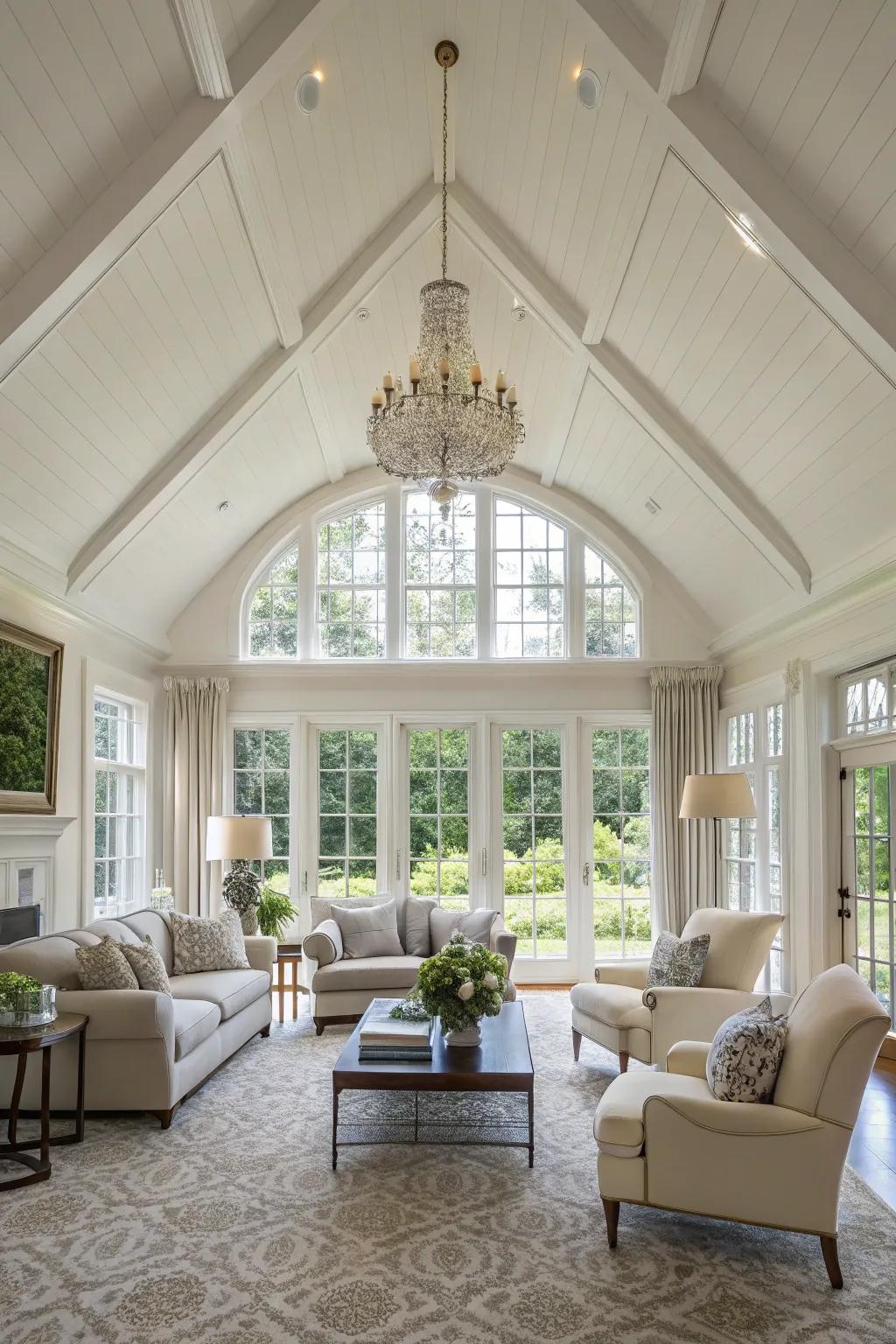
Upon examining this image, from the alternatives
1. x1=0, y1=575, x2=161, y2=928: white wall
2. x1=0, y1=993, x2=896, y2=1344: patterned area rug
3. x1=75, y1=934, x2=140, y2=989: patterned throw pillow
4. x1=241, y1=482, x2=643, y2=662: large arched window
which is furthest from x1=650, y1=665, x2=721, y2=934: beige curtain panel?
x1=75, y1=934, x2=140, y2=989: patterned throw pillow

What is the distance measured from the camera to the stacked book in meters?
4.23

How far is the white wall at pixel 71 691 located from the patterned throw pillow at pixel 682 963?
11.3ft

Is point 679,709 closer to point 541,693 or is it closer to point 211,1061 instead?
point 541,693

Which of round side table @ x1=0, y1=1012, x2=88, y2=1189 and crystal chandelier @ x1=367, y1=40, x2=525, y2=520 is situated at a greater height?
crystal chandelier @ x1=367, y1=40, x2=525, y2=520

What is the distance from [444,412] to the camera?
14.7 feet

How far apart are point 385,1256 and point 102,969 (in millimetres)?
1999

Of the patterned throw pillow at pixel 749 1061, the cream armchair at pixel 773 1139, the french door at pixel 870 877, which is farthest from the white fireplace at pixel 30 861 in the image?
the french door at pixel 870 877

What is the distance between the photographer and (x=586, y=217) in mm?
5281

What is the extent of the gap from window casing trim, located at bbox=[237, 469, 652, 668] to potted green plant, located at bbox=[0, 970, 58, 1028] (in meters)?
4.28

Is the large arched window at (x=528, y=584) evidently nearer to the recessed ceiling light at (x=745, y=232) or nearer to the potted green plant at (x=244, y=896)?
the potted green plant at (x=244, y=896)

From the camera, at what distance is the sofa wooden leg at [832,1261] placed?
3.06 metres

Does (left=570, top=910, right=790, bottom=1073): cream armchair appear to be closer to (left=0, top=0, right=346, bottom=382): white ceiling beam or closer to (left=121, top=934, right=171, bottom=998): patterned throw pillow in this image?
(left=121, top=934, right=171, bottom=998): patterned throw pillow

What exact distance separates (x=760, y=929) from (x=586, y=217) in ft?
12.5

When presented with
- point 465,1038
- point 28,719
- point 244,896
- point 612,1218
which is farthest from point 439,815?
point 612,1218
